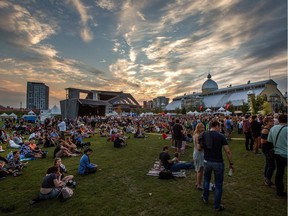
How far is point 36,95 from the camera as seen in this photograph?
566 ft

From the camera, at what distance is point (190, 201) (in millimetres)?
5312

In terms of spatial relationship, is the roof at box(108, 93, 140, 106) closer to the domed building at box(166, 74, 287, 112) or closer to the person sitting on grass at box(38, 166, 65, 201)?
the domed building at box(166, 74, 287, 112)

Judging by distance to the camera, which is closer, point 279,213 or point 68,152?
point 279,213

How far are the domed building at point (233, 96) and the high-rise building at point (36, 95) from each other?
4661 inches

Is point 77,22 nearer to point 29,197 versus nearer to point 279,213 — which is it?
point 29,197

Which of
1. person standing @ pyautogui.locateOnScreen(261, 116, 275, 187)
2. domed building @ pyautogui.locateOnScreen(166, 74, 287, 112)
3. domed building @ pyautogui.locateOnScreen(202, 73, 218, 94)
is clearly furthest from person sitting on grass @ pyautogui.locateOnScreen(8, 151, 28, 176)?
domed building @ pyautogui.locateOnScreen(202, 73, 218, 94)

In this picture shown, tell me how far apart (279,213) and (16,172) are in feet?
31.7

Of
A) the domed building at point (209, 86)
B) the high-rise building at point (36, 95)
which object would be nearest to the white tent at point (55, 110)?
the domed building at point (209, 86)

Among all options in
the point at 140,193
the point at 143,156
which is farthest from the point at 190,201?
the point at 143,156

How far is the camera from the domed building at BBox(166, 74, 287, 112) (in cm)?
8081

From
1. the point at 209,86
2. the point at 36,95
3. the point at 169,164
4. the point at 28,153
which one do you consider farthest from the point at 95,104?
the point at 36,95

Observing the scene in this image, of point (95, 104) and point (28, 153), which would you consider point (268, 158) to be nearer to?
point (28, 153)

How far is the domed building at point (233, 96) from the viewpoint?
80812 mm

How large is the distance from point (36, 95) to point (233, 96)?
523 feet
